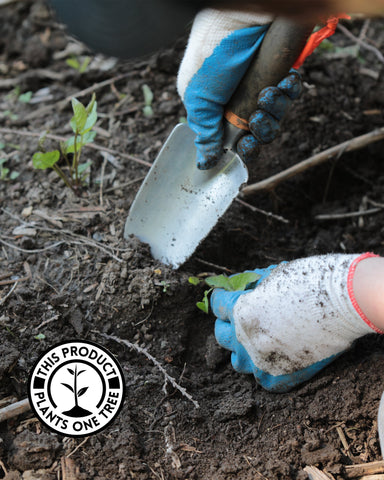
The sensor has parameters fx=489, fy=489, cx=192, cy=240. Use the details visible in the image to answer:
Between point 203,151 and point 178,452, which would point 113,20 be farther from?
point 178,452

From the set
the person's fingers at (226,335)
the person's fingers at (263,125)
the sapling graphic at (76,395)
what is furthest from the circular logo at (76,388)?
the person's fingers at (263,125)

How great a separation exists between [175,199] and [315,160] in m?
0.61

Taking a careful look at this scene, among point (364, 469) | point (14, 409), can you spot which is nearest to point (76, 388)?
point (14, 409)

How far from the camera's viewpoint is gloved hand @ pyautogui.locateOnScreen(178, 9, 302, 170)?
5.03 ft

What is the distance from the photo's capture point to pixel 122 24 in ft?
2.38

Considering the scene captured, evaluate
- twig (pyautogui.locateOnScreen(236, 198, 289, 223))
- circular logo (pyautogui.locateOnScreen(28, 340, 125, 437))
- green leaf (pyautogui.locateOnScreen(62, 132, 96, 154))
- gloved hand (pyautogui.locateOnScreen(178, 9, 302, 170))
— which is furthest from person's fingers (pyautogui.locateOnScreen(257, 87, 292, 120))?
circular logo (pyautogui.locateOnScreen(28, 340, 125, 437))

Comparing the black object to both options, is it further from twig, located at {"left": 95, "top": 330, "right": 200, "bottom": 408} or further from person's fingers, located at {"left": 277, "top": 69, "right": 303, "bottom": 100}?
twig, located at {"left": 95, "top": 330, "right": 200, "bottom": 408}

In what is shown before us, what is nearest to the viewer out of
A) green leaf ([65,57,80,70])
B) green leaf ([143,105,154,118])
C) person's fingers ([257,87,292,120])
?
person's fingers ([257,87,292,120])

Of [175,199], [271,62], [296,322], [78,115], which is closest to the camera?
[296,322]

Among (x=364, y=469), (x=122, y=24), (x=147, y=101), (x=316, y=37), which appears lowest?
(x=364, y=469)

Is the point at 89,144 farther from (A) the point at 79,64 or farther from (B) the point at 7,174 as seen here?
(A) the point at 79,64

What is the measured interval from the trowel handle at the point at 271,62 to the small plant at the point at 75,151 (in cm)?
51

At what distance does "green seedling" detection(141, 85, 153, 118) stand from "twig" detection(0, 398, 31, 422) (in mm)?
1343

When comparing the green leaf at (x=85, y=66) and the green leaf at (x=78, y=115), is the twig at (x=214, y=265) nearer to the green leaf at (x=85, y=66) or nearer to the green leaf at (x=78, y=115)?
the green leaf at (x=78, y=115)
